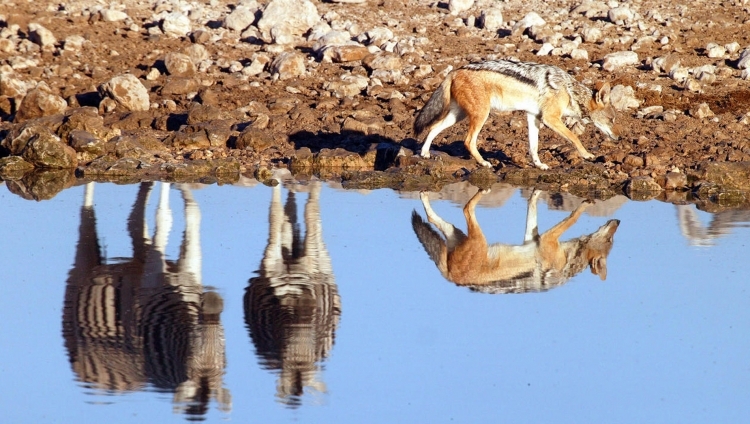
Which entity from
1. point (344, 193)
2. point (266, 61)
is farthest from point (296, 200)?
point (266, 61)

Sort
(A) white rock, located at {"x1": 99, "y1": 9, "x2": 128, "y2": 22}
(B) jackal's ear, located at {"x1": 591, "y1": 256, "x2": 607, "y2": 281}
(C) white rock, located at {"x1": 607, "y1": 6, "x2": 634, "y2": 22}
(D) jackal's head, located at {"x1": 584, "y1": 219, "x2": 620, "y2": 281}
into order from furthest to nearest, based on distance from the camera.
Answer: (A) white rock, located at {"x1": 99, "y1": 9, "x2": 128, "y2": 22} < (C) white rock, located at {"x1": 607, "y1": 6, "x2": 634, "y2": 22} < (D) jackal's head, located at {"x1": 584, "y1": 219, "x2": 620, "y2": 281} < (B) jackal's ear, located at {"x1": 591, "y1": 256, "x2": 607, "y2": 281}

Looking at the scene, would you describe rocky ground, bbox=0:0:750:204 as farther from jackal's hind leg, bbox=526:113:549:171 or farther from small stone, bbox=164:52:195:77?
jackal's hind leg, bbox=526:113:549:171

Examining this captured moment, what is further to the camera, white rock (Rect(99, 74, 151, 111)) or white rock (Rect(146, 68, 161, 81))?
white rock (Rect(146, 68, 161, 81))

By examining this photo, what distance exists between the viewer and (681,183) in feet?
37.9

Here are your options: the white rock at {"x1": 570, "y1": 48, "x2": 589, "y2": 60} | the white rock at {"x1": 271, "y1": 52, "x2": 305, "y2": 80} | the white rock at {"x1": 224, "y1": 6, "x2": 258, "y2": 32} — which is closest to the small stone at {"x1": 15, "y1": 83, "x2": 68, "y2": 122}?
the white rock at {"x1": 271, "y1": 52, "x2": 305, "y2": 80}

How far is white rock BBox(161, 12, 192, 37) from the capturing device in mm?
17641

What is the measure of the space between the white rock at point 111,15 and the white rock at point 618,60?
805cm

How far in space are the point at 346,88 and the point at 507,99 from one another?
3.85m

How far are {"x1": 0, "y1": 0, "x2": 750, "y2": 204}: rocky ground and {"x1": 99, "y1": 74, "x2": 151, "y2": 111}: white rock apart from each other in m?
0.02

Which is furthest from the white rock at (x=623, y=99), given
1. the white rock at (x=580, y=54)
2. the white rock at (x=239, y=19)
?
the white rock at (x=239, y=19)

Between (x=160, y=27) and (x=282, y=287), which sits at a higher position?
(x=160, y=27)

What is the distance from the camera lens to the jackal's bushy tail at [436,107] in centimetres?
1178

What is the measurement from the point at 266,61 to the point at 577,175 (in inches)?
247

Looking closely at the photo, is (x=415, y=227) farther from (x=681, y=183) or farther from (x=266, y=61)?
(x=266, y=61)
